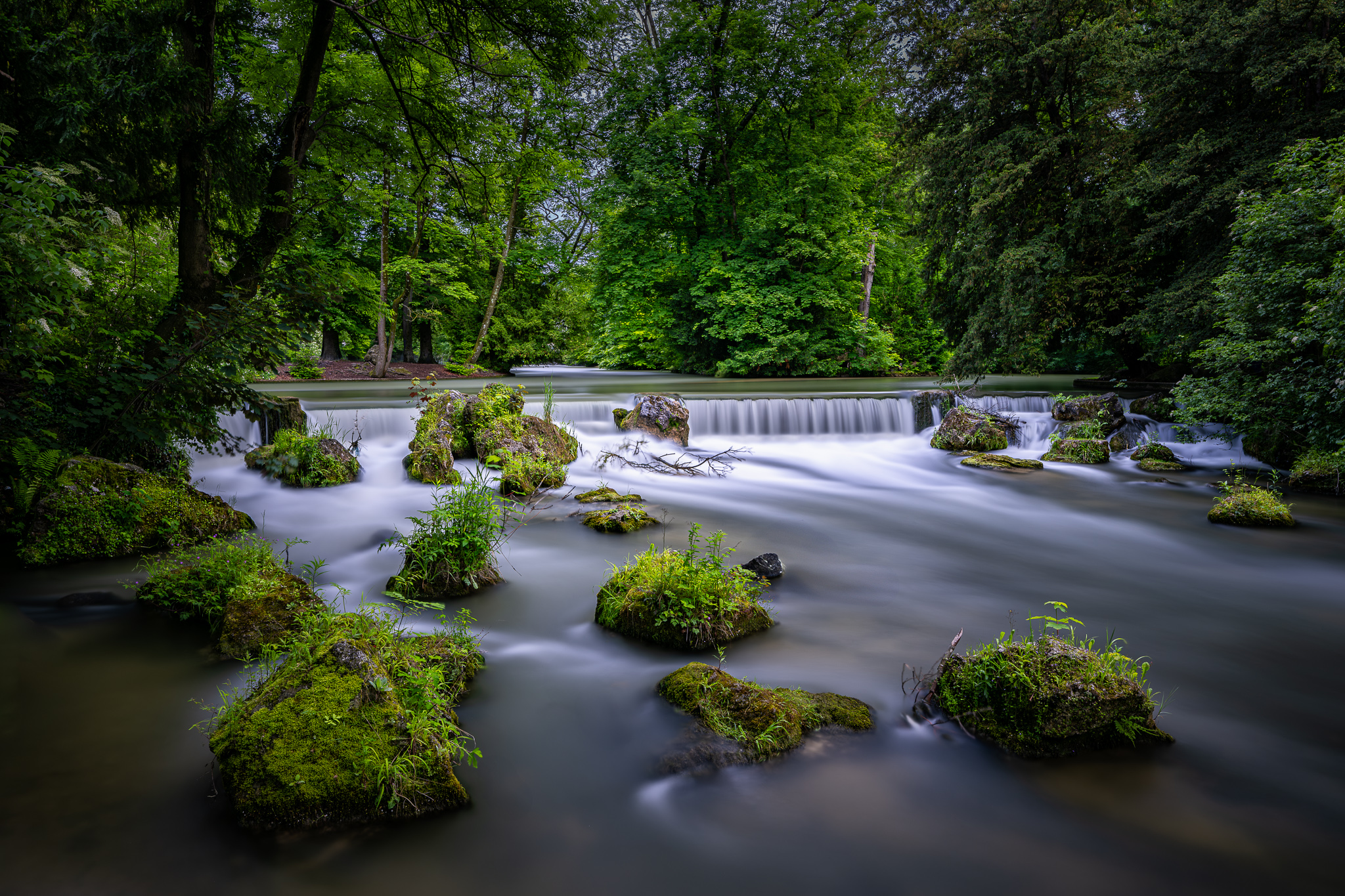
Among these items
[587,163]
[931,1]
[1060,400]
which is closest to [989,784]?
[1060,400]

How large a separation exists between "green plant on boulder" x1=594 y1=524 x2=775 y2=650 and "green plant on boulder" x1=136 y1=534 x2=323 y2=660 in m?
2.01

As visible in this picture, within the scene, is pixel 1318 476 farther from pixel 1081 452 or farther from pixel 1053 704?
pixel 1053 704

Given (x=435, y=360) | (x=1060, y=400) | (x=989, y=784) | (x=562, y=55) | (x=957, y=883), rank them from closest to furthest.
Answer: (x=957, y=883) → (x=989, y=784) → (x=562, y=55) → (x=1060, y=400) → (x=435, y=360)

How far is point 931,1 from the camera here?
16.6 metres

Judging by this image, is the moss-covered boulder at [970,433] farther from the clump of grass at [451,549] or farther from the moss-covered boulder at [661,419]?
the clump of grass at [451,549]

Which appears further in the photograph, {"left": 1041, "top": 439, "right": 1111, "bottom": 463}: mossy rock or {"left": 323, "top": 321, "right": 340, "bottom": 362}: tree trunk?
{"left": 323, "top": 321, "right": 340, "bottom": 362}: tree trunk

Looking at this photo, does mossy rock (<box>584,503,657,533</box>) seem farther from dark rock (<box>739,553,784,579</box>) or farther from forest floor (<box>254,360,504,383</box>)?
forest floor (<box>254,360,504,383</box>)

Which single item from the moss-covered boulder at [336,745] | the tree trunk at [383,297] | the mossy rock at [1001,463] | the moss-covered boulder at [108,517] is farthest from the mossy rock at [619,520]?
the tree trunk at [383,297]

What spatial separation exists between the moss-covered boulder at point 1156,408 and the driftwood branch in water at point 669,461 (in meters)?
8.88

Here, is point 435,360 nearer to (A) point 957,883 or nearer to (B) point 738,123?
(B) point 738,123

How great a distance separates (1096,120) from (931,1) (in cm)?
567

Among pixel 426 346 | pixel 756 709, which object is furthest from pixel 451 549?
pixel 426 346

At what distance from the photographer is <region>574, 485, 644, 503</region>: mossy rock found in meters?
7.96

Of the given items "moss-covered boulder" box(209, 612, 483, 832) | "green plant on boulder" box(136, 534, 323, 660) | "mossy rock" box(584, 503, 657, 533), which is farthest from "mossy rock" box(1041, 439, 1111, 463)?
"green plant on boulder" box(136, 534, 323, 660)
